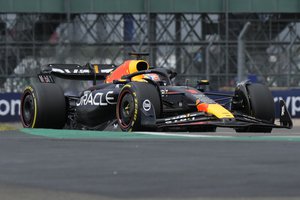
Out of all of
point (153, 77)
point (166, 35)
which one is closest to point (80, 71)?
point (153, 77)

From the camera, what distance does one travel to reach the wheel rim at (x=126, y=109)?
1480cm

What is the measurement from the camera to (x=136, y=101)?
47.5 feet

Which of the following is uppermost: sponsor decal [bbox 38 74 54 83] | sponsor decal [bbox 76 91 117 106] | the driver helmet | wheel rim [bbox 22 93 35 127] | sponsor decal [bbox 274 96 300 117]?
the driver helmet

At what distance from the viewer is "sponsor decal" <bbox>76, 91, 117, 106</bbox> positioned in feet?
52.5

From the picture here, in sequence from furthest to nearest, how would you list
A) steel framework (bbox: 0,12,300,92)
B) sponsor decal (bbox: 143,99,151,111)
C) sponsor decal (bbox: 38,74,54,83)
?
steel framework (bbox: 0,12,300,92) → sponsor decal (bbox: 38,74,54,83) → sponsor decal (bbox: 143,99,151,111)

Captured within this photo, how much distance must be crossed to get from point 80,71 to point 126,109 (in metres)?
3.35

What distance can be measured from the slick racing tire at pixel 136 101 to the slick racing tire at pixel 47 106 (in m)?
1.93

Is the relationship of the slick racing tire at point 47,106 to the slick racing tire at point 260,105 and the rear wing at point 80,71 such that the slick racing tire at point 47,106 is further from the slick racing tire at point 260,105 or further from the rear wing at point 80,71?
the slick racing tire at point 260,105

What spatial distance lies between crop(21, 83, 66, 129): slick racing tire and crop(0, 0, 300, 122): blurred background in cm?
2481

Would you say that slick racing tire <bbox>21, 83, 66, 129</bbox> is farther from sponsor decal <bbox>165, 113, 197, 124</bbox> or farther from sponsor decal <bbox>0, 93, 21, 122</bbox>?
sponsor decal <bbox>0, 93, 21, 122</bbox>

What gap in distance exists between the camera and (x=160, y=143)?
11.3m

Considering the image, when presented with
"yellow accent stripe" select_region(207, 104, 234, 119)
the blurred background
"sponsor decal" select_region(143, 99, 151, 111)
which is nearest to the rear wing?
"sponsor decal" select_region(143, 99, 151, 111)

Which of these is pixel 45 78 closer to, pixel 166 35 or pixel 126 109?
pixel 126 109

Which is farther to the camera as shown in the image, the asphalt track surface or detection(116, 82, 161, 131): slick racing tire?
detection(116, 82, 161, 131): slick racing tire
